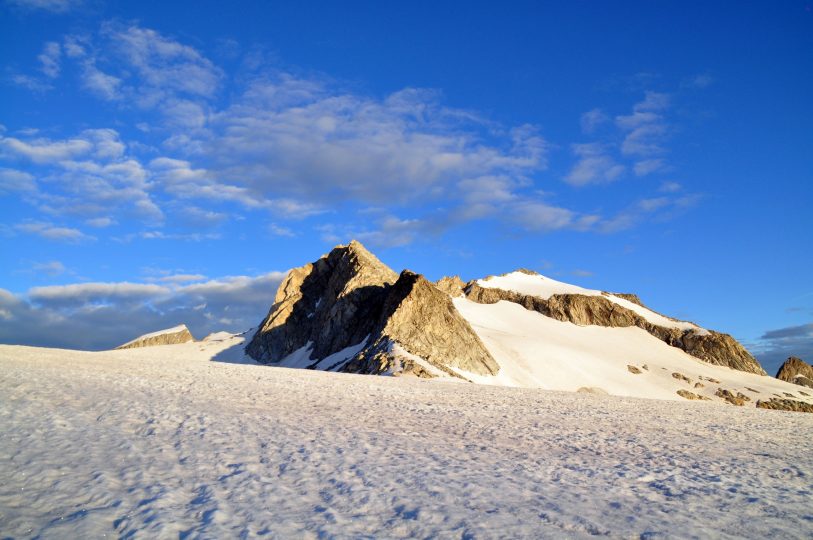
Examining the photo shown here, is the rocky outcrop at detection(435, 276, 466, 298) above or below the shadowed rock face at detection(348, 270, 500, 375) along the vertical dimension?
above

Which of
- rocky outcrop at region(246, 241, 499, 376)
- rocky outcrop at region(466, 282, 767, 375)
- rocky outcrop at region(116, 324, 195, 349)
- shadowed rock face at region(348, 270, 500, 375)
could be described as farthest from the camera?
rocky outcrop at region(116, 324, 195, 349)

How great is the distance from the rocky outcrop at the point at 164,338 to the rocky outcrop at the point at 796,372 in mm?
141454

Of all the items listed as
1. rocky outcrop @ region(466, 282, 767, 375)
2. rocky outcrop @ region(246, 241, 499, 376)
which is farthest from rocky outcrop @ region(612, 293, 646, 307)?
rocky outcrop @ region(246, 241, 499, 376)

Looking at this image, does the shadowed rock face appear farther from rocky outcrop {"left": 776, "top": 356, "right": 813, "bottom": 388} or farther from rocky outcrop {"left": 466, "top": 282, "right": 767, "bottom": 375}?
rocky outcrop {"left": 776, "top": 356, "right": 813, "bottom": 388}

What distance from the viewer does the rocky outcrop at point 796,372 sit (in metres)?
109

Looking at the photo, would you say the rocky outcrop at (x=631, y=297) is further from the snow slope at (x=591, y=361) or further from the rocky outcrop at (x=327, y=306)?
the rocky outcrop at (x=327, y=306)

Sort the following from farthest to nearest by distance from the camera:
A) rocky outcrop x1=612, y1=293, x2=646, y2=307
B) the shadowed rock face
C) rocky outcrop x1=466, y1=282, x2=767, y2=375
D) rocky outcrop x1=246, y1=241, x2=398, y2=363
→ rocky outcrop x1=612, y1=293, x2=646, y2=307, rocky outcrop x1=466, y1=282, x2=767, y2=375, rocky outcrop x1=246, y1=241, x2=398, y2=363, the shadowed rock face

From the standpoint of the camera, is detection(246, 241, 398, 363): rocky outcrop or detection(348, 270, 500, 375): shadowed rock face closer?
detection(348, 270, 500, 375): shadowed rock face

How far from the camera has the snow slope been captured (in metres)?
73.9

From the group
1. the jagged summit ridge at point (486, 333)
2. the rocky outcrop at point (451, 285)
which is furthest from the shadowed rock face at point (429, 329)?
the rocky outcrop at point (451, 285)

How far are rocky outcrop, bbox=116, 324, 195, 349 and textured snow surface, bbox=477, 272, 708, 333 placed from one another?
2971 inches

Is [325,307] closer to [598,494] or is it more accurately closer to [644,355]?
[644,355]

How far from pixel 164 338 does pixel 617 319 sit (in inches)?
4305

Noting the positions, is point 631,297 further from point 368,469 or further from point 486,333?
point 368,469
